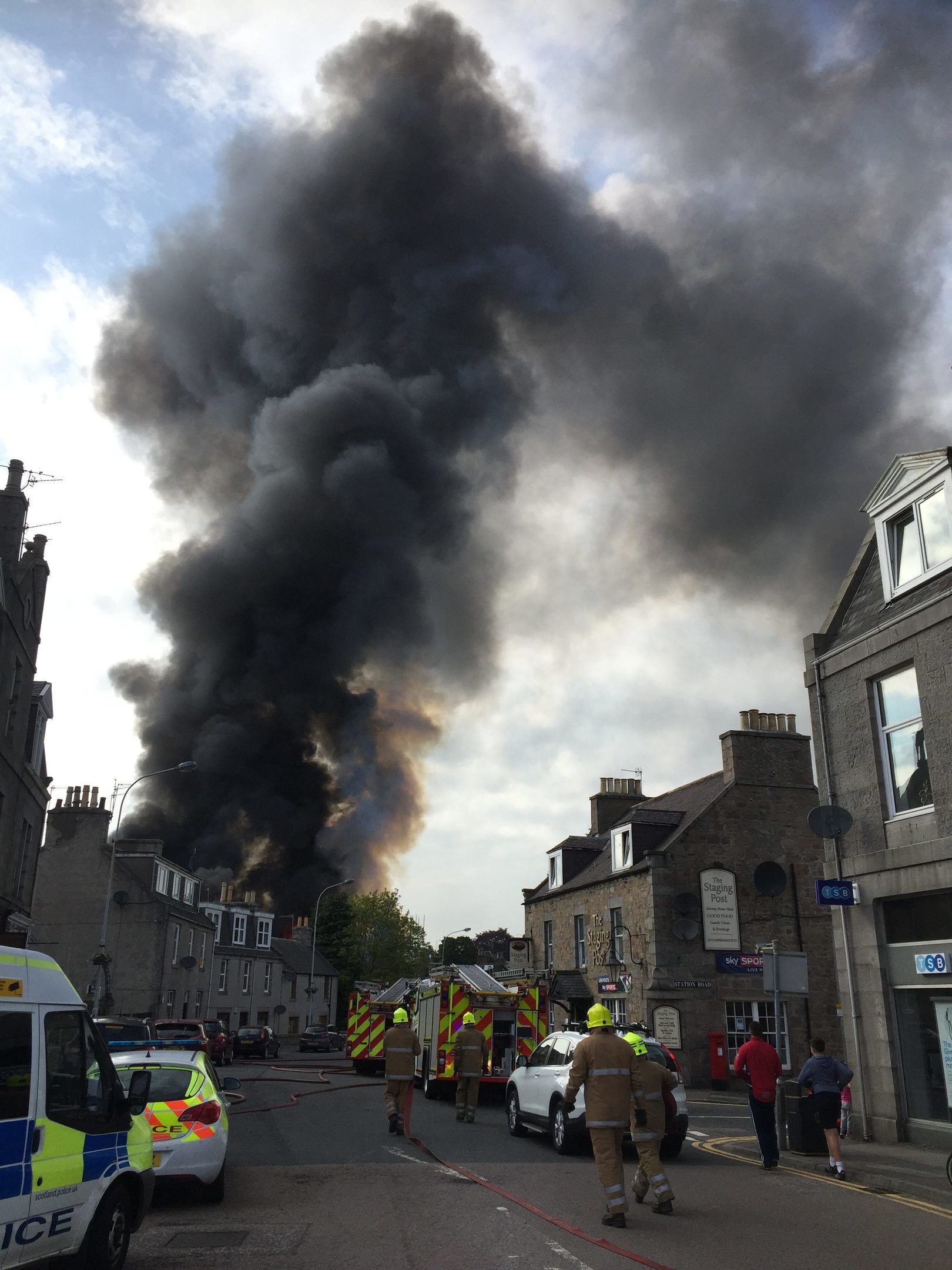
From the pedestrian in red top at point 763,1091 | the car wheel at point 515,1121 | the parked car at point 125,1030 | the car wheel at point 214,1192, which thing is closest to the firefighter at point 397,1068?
the car wheel at point 515,1121

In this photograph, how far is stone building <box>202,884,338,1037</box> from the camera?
2110 inches

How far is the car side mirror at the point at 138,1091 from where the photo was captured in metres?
6.15

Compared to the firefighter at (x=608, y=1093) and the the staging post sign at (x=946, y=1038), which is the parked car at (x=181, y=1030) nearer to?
the the staging post sign at (x=946, y=1038)

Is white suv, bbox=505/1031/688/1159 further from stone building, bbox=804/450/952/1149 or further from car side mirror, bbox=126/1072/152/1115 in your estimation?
car side mirror, bbox=126/1072/152/1115

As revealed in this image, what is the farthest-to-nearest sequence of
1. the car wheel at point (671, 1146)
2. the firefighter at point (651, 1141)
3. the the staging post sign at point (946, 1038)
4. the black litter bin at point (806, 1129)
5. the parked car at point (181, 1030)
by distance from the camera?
the parked car at point (181, 1030) < the the staging post sign at point (946, 1038) < the black litter bin at point (806, 1129) < the car wheel at point (671, 1146) < the firefighter at point (651, 1141)

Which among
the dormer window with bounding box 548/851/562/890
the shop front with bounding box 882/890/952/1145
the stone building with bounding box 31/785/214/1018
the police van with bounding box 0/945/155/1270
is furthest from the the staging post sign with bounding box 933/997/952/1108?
the stone building with bounding box 31/785/214/1018

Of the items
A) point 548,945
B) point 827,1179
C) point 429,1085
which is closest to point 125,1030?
point 429,1085

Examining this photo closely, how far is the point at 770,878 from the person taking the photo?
90.4 feet

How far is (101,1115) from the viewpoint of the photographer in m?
5.77

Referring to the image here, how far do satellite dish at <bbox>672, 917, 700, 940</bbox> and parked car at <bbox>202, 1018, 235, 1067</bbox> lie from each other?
12849 mm

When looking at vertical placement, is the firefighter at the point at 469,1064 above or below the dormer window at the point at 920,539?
below

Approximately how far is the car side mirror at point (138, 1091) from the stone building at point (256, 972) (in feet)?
158

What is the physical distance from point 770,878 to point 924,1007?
49.4 ft

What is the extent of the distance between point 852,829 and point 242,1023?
50.1 meters
